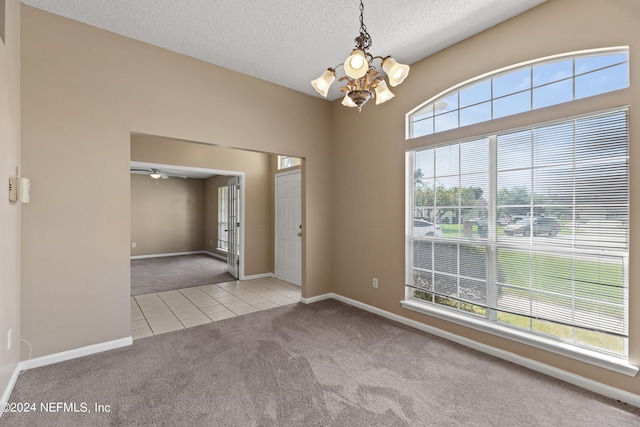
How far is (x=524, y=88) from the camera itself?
2582 millimetres

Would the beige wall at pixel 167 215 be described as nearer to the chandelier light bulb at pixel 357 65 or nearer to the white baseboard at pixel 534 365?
the white baseboard at pixel 534 365

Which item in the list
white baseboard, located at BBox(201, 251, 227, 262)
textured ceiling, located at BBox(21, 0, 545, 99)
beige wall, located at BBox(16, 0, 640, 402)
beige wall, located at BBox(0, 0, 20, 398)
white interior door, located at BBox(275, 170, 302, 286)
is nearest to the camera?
beige wall, located at BBox(0, 0, 20, 398)

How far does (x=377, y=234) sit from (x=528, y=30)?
249 cm

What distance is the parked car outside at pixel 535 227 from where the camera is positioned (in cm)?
239

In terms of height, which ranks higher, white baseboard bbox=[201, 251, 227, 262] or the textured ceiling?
the textured ceiling

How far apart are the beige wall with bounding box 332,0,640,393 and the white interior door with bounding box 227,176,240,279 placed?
2335 millimetres

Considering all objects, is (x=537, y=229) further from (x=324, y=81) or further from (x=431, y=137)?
(x=324, y=81)

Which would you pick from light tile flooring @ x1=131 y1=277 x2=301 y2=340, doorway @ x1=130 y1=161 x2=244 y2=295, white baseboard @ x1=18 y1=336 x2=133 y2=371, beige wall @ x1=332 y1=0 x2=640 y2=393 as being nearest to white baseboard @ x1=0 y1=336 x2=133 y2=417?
white baseboard @ x1=18 y1=336 x2=133 y2=371

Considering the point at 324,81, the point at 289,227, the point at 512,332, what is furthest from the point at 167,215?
the point at 512,332

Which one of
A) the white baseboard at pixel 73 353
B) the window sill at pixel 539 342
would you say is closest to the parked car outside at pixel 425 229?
the window sill at pixel 539 342

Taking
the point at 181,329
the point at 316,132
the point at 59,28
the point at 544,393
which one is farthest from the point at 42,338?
the point at 544,393

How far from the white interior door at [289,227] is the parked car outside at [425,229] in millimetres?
2297

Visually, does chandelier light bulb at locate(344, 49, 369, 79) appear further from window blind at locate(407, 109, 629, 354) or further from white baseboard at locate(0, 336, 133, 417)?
white baseboard at locate(0, 336, 133, 417)

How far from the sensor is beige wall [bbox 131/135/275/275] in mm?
5785
